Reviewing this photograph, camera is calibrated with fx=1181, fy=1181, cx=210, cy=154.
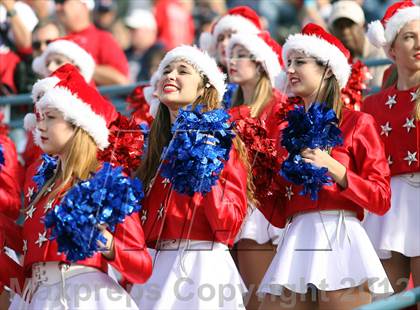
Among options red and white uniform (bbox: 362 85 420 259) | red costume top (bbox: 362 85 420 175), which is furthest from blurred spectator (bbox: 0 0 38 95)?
red and white uniform (bbox: 362 85 420 259)

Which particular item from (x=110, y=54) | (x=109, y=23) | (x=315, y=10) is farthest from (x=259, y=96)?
(x=109, y=23)

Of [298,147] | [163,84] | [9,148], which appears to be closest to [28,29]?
[9,148]

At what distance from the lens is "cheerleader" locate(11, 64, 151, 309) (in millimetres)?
5766

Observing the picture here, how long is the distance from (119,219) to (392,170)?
2213mm

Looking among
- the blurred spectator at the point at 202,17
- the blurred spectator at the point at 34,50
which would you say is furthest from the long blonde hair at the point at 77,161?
the blurred spectator at the point at 202,17

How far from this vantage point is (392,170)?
7141mm

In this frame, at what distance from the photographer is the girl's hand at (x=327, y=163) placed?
608 centimetres

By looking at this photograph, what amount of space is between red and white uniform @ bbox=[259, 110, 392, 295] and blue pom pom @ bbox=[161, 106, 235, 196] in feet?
2.06

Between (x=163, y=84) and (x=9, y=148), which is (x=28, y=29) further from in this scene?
(x=163, y=84)

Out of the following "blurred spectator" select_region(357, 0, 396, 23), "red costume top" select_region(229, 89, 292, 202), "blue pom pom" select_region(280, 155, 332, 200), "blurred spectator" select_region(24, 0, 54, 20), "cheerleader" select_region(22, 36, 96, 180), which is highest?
"blurred spectator" select_region(357, 0, 396, 23)

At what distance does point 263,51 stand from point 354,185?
7.52ft

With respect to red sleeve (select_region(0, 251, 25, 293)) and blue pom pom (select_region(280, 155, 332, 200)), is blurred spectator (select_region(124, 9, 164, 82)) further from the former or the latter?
blue pom pom (select_region(280, 155, 332, 200))

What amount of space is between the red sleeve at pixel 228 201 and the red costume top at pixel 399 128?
1234 millimetres

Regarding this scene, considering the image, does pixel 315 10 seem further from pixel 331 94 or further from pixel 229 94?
pixel 331 94
